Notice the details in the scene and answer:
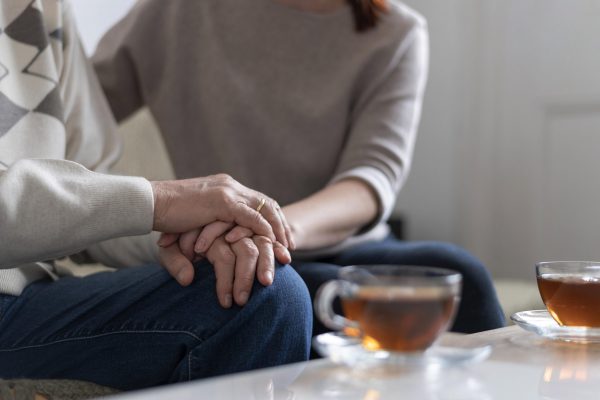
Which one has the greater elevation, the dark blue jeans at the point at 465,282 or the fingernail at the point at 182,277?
the fingernail at the point at 182,277

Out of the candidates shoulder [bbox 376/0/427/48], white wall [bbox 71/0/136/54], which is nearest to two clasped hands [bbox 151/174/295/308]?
shoulder [bbox 376/0/427/48]

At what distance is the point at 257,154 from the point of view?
5.37 feet

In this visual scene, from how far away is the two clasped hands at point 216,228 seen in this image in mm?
987

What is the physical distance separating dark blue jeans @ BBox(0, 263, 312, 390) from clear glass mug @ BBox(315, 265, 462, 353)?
1.00 ft

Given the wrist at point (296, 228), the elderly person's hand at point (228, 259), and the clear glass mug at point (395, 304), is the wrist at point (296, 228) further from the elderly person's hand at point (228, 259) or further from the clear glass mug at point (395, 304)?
the clear glass mug at point (395, 304)

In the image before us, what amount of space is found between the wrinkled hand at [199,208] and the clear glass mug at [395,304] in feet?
1.25

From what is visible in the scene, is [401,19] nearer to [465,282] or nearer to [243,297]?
[465,282]

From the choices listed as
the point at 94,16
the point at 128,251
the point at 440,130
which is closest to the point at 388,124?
the point at 128,251

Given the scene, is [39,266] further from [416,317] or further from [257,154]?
[416,317]

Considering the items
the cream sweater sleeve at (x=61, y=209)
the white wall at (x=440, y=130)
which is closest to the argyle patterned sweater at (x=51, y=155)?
the cream sweater sleeve at (x=61, y=209)

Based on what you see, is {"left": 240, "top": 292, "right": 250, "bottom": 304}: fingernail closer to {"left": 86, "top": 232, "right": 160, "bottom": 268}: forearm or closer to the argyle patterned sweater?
the argyle patterned sweater

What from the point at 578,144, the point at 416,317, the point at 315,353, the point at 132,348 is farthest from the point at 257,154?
the point at 578,144

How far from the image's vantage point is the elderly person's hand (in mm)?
959

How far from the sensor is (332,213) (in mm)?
1416
